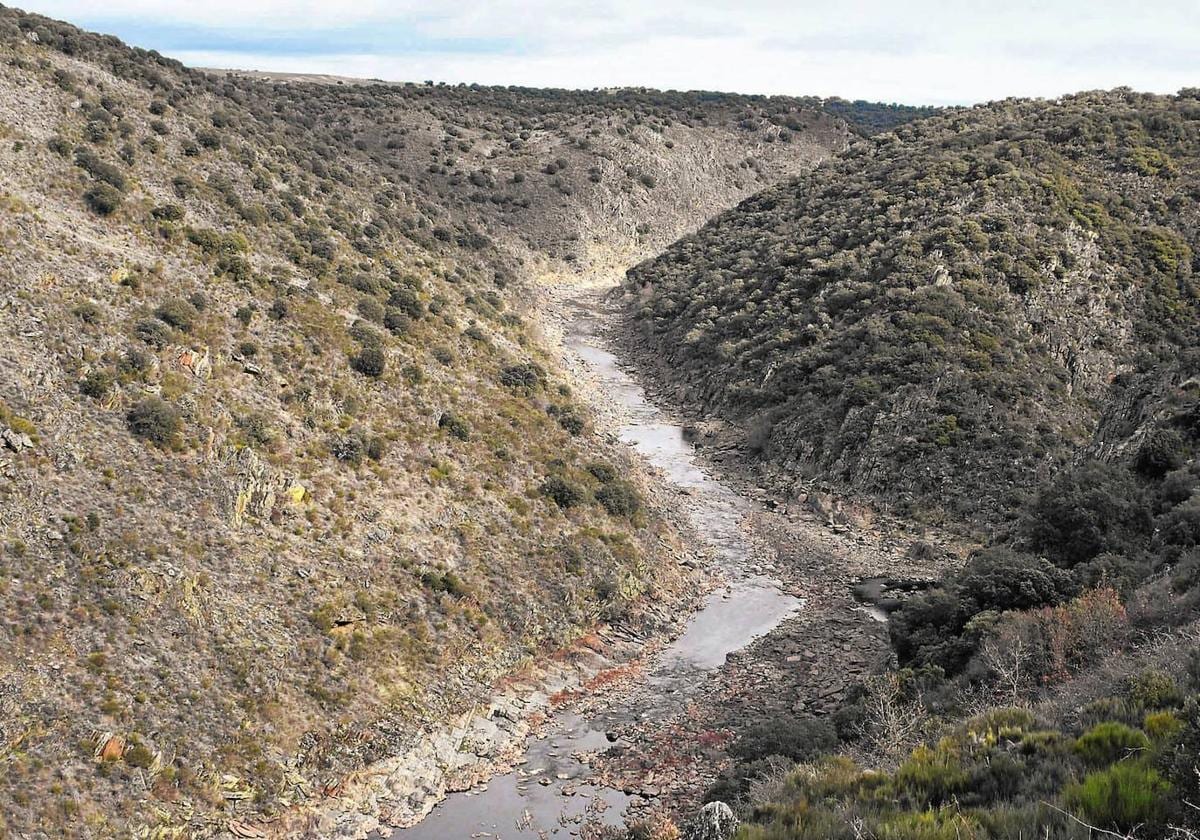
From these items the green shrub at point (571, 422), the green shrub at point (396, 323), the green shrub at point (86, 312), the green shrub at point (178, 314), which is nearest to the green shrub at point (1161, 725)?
the green shrub at point (571, 422)

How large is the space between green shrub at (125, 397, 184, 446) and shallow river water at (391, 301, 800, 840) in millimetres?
16611

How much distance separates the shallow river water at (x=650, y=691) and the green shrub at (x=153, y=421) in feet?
54.5

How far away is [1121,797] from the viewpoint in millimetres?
11133

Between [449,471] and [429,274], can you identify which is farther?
[429,274]

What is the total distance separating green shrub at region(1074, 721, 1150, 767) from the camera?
42.5ft

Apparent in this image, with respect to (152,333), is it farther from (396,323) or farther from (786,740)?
(786,740)

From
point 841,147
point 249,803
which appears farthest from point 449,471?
point 841,147

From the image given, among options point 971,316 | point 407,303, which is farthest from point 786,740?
point 971,316

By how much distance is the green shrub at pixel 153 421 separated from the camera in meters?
30.7

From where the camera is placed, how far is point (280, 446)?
34562mm

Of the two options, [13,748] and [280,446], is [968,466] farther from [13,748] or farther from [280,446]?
[13,748]

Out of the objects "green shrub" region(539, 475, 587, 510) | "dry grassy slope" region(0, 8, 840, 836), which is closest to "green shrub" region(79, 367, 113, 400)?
"dry grassy slope" region(0, 8, 840, 836)

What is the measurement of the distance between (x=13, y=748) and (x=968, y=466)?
42.3 m

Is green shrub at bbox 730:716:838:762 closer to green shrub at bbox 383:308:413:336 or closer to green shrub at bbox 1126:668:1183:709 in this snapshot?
green shrub at bbox 1126:668:1183:709
